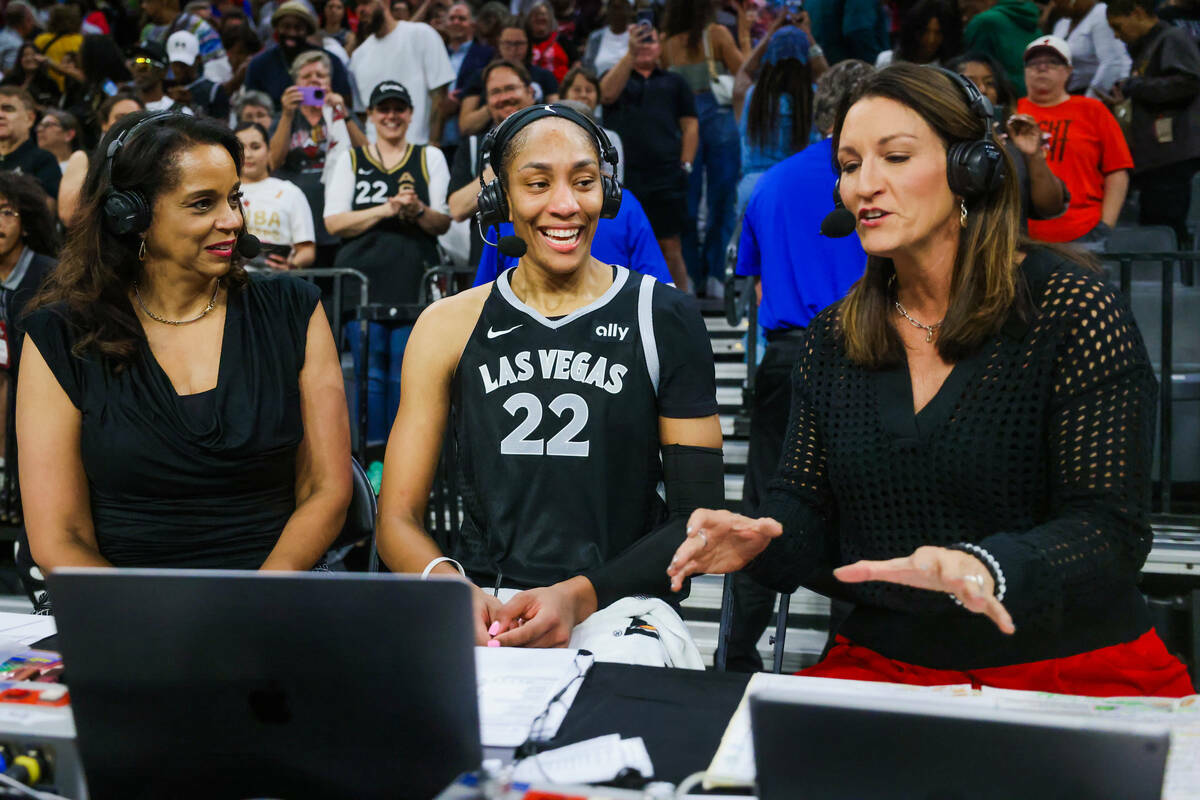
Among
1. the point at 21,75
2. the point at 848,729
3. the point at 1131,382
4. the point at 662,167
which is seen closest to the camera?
Answer: the point at 848,729

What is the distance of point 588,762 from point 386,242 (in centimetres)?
425

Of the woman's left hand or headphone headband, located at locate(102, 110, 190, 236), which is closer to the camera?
the woman's left hand

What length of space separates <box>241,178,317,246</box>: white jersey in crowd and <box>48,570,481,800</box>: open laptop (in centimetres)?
451

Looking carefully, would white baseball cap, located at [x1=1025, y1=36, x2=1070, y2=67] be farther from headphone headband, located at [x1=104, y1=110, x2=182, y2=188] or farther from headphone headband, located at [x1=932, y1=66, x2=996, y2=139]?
headphone headband, located at [x1=104, y1=110, x2=182, y2=188]

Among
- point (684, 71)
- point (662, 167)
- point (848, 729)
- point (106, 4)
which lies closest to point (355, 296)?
point (662, 167)

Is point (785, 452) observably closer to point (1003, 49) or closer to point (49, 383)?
point (49, 383)

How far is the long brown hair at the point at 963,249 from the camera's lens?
1.94 m

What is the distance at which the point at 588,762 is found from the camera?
4.34 feet

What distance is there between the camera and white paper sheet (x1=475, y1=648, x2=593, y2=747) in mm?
1418

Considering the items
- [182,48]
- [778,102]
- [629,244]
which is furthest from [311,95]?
[629,244]

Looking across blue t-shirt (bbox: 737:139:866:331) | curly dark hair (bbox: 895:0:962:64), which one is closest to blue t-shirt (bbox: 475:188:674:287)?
blue t-shirt (bbox: 737:139:866:331)

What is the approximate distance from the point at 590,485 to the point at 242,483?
0.80 metres

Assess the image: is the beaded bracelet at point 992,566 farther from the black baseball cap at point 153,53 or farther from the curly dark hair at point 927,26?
the black baseball cap at point 153,53

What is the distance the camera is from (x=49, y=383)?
2.39 meters
